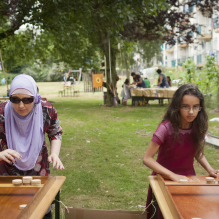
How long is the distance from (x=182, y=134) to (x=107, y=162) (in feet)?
12.7

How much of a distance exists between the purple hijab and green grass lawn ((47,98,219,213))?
6.37 feet

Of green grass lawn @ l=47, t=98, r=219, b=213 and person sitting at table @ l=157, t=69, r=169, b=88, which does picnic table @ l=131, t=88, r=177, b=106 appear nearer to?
person sitting at table @ l=157, t=69, r=169, b=88

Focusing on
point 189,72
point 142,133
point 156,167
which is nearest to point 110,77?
point 189,72

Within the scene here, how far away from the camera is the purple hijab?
2600 mm

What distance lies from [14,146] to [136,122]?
846cm

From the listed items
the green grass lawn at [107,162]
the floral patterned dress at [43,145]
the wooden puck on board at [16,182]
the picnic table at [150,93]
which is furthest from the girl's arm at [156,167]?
the picnic table at [150,93]

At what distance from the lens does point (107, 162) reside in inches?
250

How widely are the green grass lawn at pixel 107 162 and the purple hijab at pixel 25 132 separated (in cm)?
194

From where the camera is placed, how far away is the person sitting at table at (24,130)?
254cm

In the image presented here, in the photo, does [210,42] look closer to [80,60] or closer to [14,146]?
[80,60]

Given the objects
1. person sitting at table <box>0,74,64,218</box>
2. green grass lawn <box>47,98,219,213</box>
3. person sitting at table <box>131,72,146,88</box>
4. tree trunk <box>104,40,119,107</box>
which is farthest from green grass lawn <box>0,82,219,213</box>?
person sitting at table <box>131,72,146,88</box>

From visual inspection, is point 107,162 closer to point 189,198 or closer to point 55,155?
point 55,155

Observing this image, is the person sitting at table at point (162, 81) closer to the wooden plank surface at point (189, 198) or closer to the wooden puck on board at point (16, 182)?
the wooden plank surface at point (189, 198)

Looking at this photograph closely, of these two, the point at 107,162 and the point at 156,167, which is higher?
the point at 156,167
